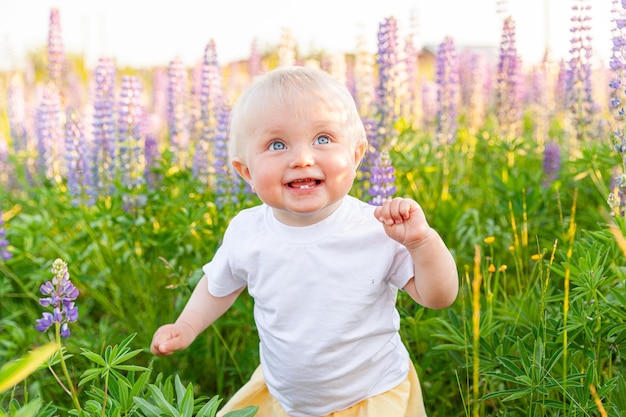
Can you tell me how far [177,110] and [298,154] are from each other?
113 inches

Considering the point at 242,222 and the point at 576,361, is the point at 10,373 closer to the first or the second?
the point at 242,222

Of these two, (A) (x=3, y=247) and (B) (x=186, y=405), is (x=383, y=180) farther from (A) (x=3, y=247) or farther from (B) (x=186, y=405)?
(A) (x=3, y=247)

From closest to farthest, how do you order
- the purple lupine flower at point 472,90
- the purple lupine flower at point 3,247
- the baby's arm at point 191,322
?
1. the baby's arm at point 191,322
2. the purple lupine flower at point 3,247
3. the purple lupine flower at point 472,90

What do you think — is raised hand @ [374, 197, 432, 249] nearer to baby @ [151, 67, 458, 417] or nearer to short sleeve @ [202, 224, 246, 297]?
baby @ [151, 67, 458, 417]

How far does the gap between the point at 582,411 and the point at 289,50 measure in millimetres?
3069

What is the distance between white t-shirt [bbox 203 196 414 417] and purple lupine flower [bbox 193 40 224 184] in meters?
1.96

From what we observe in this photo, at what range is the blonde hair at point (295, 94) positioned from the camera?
1.67 metres

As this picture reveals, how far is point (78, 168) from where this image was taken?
3445 mm

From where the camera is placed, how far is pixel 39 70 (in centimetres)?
1437

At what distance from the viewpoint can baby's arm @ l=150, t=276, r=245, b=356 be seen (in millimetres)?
1862

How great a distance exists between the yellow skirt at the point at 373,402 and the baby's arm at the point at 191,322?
0.74ft

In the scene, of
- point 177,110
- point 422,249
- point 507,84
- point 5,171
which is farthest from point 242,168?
point 5,171

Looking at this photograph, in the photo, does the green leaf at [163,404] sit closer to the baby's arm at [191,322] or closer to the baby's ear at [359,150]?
the baby's arm at [191,322]

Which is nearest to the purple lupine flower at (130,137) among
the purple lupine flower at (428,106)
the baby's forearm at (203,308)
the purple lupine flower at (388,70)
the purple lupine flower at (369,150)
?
the purple lupine flower at (369,150)
